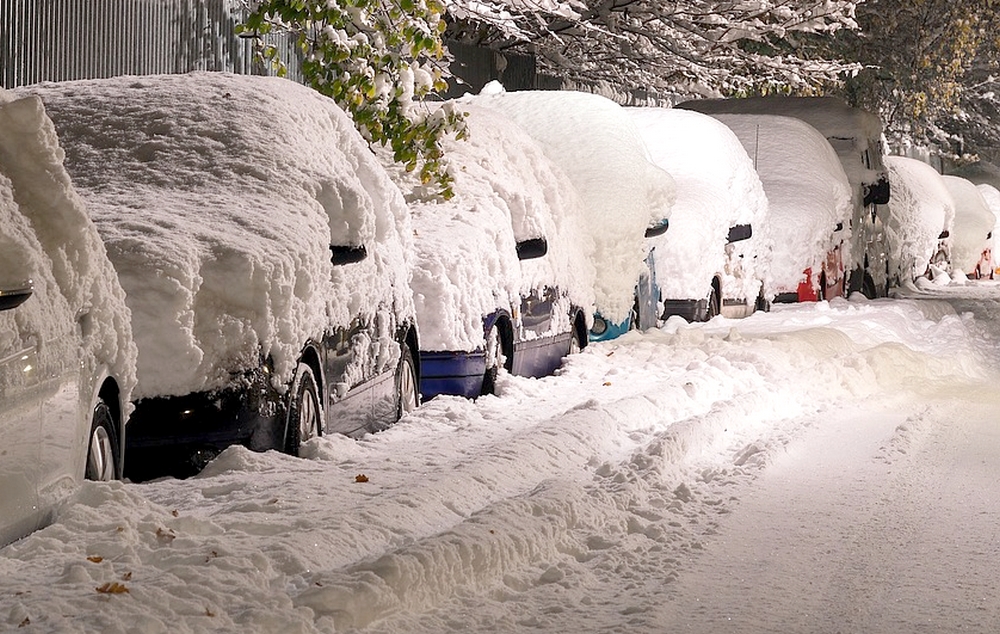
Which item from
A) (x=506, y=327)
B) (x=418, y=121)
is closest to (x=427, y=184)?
(x=418, y=121)

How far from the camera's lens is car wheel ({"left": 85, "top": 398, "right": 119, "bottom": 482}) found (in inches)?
250

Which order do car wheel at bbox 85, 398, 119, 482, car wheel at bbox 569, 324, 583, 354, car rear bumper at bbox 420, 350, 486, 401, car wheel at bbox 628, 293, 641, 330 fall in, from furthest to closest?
car wheel at bbox 628, 293, 641, 330 < car wheel at bbox 569, 324, 583, 354 < car rear bumper at bbox 420, 350, 486, 401 < car wheel at bbox 85, 398, 119, 482

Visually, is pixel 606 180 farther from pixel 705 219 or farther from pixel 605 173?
pixel 705 219

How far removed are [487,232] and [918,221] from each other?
16.8 metres

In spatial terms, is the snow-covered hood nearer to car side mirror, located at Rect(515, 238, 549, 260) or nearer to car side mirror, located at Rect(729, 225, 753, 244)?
car side mirror, located at Rect(515, 238, 549, 260)

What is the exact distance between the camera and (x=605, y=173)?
45.9 feet

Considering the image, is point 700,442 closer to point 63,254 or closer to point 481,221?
point 481,221

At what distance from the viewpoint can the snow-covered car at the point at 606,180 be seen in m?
13.8

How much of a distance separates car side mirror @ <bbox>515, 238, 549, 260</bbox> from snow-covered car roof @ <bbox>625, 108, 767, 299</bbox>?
13.6 feet

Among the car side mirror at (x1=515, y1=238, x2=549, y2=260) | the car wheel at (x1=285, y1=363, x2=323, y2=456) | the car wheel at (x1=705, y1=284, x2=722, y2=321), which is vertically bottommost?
the car wheel at (x1=705, y1=284, x2=722, y2=321)

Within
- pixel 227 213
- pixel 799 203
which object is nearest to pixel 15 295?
pixel 227 213

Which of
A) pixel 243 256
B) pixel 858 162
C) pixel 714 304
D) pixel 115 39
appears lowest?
pixel 714 304

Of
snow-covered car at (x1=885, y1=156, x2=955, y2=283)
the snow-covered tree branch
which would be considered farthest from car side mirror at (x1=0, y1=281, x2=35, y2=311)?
snow-covered car at (x1=885, y1=156, x2=955, y2=283)

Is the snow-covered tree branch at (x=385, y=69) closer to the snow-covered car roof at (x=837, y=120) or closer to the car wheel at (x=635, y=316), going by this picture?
the car wheel at (x=635, y=316)
